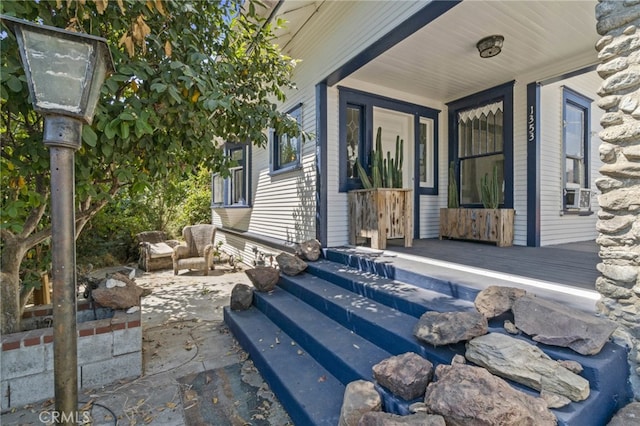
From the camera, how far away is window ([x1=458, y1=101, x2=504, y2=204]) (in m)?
5.12

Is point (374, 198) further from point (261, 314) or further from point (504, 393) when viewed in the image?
point (504, 393)

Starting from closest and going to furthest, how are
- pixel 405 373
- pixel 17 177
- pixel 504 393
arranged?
pixel 504 393 < pixel 405 373 < pixel 17 177

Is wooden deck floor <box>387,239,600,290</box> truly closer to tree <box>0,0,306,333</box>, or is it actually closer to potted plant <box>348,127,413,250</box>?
potted plant <box>348,127,413,250</box>

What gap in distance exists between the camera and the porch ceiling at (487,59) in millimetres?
3268

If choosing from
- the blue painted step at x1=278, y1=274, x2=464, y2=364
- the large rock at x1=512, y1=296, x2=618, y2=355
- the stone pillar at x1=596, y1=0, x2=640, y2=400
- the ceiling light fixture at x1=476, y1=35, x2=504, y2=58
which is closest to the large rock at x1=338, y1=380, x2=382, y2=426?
the blue painted step at x1=278, y1=274, x2=464, y2=364

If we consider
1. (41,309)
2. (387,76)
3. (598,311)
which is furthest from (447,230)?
(41,309)

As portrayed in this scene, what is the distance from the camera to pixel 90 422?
2.04m

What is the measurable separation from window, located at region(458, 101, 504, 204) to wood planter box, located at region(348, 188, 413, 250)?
1.77 meters

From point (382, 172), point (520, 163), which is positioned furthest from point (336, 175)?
point (520, 163)

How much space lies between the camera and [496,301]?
6.59 feet

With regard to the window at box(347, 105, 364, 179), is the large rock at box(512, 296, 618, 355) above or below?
below

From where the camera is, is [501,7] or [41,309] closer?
[41,309]

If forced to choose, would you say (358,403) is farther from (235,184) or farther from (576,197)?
(235,184)

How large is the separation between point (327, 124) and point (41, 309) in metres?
3.81
